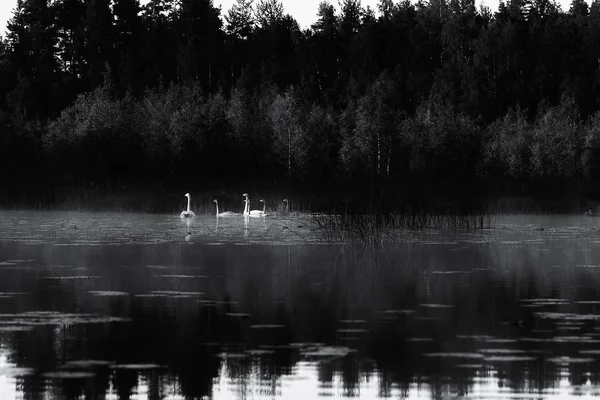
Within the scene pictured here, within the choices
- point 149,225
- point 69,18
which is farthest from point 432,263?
point 69,18

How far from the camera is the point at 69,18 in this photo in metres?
104

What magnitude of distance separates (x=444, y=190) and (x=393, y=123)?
46391 millimetres

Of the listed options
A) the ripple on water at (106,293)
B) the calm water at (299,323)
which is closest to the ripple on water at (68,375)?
the calm water at (299,323)

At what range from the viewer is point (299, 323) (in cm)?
1060

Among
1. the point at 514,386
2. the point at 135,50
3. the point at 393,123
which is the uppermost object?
the point at 135,50

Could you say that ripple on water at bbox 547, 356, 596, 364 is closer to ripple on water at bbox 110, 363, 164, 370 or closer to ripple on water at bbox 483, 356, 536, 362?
ripple on water at bbox 483, 356, 536, 362

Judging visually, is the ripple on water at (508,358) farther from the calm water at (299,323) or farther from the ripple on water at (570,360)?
the ripple on water at (570,360)

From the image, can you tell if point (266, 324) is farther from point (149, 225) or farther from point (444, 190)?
point (149, 225)

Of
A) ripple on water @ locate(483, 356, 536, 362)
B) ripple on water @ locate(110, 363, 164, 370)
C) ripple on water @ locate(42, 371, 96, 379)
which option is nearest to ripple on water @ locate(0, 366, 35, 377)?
ripple on water @ locate(42, 371, 96, 379)

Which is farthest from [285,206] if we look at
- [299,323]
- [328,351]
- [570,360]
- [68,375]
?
[68,375]

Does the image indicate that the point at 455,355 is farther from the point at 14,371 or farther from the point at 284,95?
the point at 284,95

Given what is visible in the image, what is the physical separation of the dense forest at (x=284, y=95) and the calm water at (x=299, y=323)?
25258mm

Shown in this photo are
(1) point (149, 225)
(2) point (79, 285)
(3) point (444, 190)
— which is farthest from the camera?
(1) point (149, 225)

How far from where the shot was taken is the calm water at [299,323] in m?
7.72
